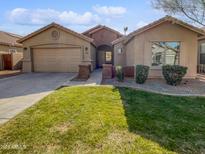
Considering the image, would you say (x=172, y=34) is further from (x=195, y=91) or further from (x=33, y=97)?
(x=33, y=97)

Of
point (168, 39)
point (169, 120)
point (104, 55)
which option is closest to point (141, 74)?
point (168, 39)

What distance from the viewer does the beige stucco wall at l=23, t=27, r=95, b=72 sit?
62.9ft

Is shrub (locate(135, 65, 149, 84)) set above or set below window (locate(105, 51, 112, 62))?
below

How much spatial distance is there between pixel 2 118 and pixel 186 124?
16.9 feet

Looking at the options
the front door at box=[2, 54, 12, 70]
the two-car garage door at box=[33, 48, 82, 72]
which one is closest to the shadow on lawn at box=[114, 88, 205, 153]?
the two-car garage door at box=[33, 48, 82, 72]

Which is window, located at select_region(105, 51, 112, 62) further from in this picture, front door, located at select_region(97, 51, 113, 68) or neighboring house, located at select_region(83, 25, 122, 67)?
neighboring house, located at select_region(83, 25, 122, 67)

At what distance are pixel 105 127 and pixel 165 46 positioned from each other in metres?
11.0

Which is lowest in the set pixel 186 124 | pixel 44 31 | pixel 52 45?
pixel 186 124

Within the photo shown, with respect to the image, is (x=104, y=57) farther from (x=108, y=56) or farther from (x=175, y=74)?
(x=175, y=74)

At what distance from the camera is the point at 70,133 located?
4.87 metres

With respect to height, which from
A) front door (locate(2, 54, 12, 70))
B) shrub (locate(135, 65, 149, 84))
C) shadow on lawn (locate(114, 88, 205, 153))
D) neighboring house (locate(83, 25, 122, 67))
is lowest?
shadow on lawn (locate(114, 88, 205, 153))

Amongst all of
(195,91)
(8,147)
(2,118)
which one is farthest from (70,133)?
(195,91)

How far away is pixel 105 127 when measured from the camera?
525 centimetres

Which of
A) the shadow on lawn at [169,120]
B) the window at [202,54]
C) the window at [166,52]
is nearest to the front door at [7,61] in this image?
Answer: the window at [166,52]
